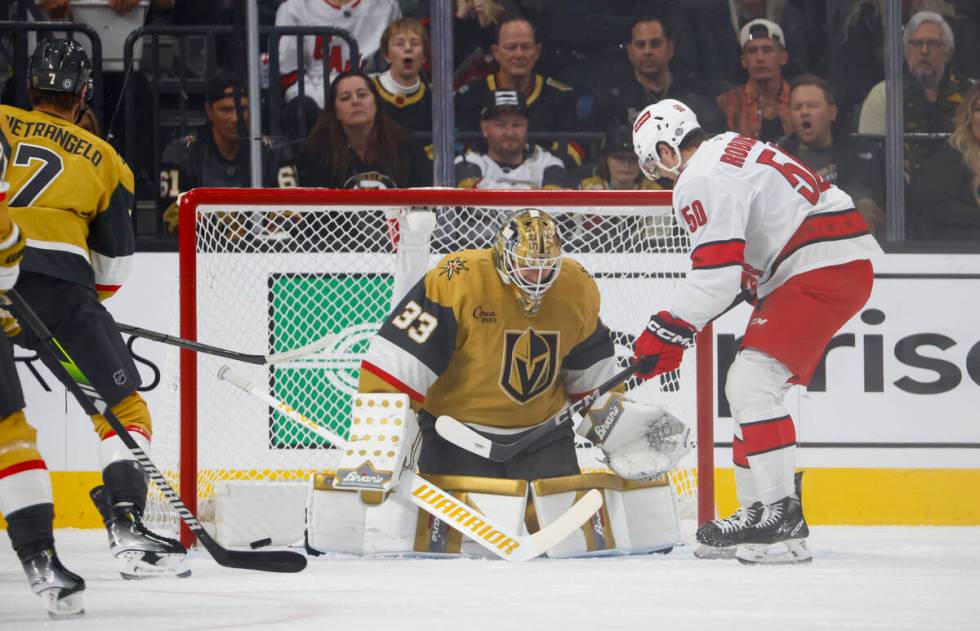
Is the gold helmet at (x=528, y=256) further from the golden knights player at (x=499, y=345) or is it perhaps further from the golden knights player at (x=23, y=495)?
the golden knights player at (x=23, y=495)

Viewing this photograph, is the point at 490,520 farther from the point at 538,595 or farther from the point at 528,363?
the point at 538,595

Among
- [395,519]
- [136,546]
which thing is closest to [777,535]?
[395,519]

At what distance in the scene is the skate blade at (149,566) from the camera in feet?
10.2

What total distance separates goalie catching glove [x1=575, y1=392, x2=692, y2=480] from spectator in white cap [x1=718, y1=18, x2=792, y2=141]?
162 centimetres

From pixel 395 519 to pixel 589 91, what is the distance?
206cm

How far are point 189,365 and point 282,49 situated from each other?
5.08ft

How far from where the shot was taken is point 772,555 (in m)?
3.44

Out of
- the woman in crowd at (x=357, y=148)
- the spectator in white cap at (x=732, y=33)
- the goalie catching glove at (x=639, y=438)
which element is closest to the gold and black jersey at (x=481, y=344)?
the goalie catching glove at (x=639, y=438)

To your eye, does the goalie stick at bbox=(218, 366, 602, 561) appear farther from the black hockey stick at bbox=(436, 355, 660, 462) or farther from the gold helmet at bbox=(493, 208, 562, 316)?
the gold helmet at bbox=(493, 208, 562, 316)

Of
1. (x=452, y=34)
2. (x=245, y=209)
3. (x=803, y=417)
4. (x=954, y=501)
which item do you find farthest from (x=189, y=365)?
(x=954, y=501)

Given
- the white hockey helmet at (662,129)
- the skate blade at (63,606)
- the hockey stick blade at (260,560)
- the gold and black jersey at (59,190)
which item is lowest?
the hockey stick blade at (260,560)

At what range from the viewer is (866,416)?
434cm

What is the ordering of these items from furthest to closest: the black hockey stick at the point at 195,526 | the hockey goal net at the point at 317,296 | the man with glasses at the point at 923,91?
the man with glasses at the point at 923,91
the hockey goal net at the point at 317,296
the black hockey stick at the point at 195,526

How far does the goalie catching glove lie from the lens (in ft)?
11.5
